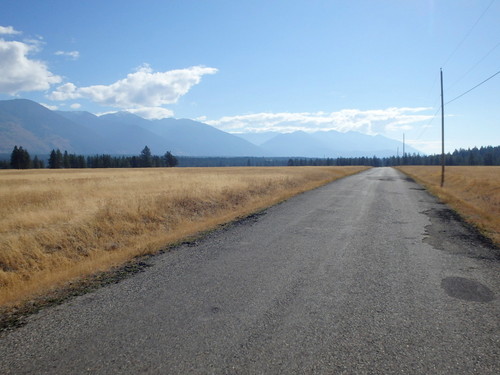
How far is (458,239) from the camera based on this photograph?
891 cm

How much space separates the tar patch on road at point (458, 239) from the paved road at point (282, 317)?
98 mm

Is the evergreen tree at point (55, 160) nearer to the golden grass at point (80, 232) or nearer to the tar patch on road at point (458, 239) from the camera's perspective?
the golden grass at point (80, 232)

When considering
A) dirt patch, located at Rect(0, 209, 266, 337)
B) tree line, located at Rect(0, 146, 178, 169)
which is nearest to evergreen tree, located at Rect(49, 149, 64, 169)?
tree line, located at Rect(0, 146, 178, 169)

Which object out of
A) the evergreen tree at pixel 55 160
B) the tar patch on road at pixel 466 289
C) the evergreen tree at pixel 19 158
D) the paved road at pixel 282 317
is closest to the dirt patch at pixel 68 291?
the paved road at pixel 282 317

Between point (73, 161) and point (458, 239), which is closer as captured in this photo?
point (458, 239)

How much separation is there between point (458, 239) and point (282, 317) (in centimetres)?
716

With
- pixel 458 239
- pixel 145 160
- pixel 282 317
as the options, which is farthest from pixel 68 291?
pixel 145 160

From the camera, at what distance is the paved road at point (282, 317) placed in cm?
333

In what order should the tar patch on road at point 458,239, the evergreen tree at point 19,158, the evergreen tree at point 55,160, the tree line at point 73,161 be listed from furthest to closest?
1. the evergreen tree at point 55,160
2. the tree line at point 73,161
3. the evergreen tree at point 19,158
4. the tar patch on road at point 458,239

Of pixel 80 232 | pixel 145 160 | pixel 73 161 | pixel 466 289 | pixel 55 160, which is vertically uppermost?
pixel 145 160

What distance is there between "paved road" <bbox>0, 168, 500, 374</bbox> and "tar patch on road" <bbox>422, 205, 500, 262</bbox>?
0.10 meters

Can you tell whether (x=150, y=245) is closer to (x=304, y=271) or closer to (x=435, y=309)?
(x=304, y=271)

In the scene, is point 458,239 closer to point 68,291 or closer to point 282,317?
point 282,317

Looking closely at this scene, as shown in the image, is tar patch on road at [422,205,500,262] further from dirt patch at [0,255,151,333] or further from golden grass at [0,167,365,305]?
dirt patch at [0,255,151,333]
